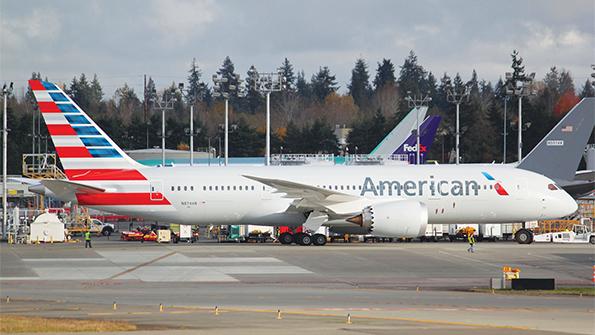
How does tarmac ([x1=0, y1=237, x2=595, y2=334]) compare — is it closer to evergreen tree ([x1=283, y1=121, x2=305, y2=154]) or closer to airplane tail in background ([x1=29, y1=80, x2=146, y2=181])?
airplane tail in background ([x1=29, y1=80, x2=146, y2=181])

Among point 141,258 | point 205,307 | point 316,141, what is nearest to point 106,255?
point 141,258

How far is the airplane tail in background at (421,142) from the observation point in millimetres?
A: 85125

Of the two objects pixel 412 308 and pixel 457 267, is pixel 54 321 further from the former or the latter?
pixel 457 267

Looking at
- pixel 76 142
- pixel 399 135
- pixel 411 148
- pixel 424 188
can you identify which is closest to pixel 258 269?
pixel 424 188

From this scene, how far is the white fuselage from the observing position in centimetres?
4856

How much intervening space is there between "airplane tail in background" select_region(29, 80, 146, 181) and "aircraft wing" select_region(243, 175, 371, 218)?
604 centimetres

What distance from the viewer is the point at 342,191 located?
48.8 metres

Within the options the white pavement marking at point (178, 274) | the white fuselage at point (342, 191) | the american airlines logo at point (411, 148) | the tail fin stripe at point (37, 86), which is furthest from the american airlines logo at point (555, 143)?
the american airlines logo at point (411, 148)

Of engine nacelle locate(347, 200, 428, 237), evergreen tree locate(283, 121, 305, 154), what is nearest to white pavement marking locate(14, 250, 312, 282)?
engine nacelle locate(347, 200, 428, 237)

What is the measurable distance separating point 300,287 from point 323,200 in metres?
17.7

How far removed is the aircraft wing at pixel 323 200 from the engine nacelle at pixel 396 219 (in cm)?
129

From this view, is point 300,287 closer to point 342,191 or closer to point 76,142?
point 342,191

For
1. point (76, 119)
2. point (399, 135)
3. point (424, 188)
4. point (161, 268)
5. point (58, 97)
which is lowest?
point (161, 268)

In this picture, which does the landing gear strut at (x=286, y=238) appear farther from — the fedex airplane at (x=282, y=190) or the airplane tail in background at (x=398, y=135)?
the airplane tail in background at (x=398, y=135)
